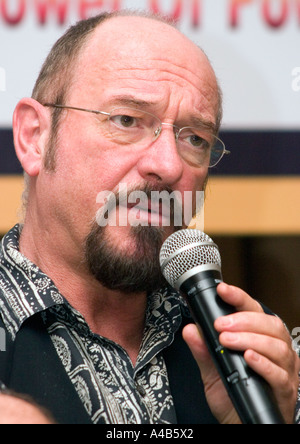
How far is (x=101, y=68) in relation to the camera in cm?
150

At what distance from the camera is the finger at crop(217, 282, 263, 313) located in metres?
0.97

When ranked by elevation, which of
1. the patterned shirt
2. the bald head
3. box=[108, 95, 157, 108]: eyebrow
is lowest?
the patterned shirt

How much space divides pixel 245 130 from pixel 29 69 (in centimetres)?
69

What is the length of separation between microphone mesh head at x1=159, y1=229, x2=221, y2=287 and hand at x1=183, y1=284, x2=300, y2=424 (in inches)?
3.4

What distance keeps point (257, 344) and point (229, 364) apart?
70mm

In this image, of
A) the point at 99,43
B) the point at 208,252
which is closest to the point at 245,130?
the point at 99,43

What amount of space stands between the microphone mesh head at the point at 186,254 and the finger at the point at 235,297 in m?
0.08

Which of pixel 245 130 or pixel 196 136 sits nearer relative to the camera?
pixel 196 136

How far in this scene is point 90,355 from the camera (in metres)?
1.33

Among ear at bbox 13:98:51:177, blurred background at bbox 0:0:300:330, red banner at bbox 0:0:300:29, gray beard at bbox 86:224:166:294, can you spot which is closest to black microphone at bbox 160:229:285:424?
gray beard at bbox 86:224:166:294

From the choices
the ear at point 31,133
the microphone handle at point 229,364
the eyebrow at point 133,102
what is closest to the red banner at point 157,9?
the ear at point 31,133

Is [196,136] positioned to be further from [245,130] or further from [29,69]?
[29,69]

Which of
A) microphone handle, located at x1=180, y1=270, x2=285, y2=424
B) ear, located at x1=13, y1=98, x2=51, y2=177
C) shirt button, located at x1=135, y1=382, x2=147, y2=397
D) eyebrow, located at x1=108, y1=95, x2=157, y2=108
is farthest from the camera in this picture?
ear, located at x1=13, y1=98, x2=51, y2=177

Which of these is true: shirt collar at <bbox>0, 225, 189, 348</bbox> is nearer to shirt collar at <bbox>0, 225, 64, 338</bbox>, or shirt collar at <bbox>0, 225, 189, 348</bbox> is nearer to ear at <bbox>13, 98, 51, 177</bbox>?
shirt collar at <bbox>0, 225, 64, 338</bbox>
